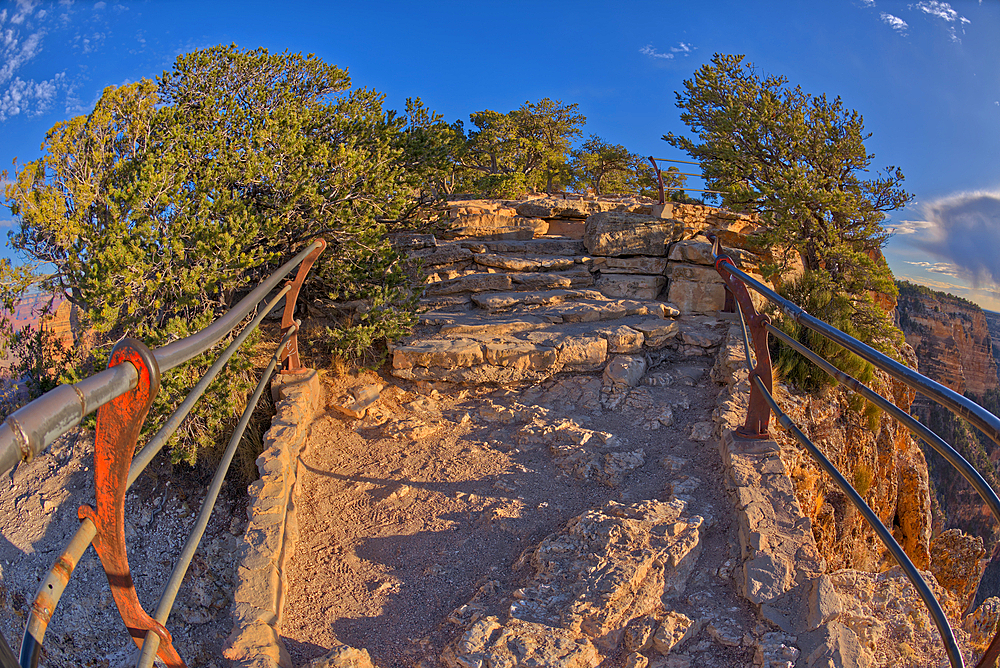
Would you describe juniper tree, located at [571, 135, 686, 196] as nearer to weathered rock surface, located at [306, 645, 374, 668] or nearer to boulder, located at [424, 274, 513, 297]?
boulder, located at [424, 274, 513, 297]

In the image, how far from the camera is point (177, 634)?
4.17 meters

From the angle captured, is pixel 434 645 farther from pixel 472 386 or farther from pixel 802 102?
pixel 802 102

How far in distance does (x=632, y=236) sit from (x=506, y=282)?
2340 mm

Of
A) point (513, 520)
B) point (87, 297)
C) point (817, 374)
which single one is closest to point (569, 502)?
point (513, 520)

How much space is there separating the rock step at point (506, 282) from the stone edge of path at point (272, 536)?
4.12 m

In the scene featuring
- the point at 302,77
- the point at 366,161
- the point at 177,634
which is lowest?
the point at 177,634

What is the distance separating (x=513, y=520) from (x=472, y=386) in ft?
7.04

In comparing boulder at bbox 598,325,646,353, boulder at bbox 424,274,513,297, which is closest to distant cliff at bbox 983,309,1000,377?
boulder at bbox 424,274,513,297

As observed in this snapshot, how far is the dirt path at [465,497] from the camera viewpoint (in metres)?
2.72

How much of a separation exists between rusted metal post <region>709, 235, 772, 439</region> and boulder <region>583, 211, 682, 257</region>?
5.70 m

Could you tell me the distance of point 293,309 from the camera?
4.33 meters

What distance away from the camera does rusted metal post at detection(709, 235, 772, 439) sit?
3.31 meters

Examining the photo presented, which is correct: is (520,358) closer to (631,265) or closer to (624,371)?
(624,371)

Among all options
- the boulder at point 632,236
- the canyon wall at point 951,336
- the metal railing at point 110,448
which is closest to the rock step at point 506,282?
the boulder at point 632,236
